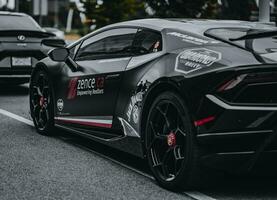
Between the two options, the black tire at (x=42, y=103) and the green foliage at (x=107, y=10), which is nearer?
the black tire at (x=42, y=103)

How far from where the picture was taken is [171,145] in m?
5.32

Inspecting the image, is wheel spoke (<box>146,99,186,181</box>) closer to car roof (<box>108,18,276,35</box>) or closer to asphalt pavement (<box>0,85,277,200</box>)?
asphalt pavement (<box>0,85,277,200</box>)

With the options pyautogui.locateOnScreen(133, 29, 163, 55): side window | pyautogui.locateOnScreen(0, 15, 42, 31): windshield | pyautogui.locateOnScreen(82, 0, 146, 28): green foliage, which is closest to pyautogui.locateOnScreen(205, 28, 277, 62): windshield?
pyautogui.locateOnScreen(133, 29, 163, 55): side window

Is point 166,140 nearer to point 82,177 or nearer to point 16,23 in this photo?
point 82,177

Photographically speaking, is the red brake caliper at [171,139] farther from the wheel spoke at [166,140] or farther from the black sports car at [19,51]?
the black sports car at [19,51]

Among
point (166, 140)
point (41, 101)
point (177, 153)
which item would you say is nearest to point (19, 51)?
point (41, 101)

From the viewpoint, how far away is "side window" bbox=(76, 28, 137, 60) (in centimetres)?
634

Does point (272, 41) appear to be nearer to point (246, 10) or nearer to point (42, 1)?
point (246, 10)

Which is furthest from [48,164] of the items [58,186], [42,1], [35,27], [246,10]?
[42,1]

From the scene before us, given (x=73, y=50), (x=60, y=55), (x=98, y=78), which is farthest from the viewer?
(x=73, y=50)

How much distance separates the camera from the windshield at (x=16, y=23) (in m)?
12.3

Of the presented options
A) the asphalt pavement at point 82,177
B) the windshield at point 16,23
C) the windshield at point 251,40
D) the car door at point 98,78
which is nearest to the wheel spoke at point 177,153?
the asphalt pavement at point 82,177

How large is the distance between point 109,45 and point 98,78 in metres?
0.34

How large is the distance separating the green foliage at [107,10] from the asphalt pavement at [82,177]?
16044 millimetres
